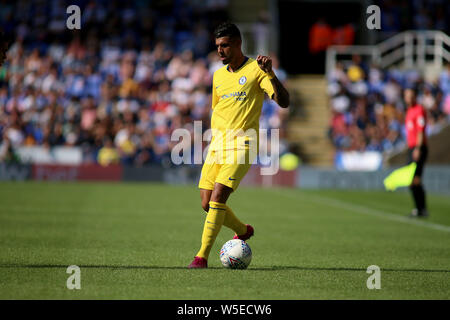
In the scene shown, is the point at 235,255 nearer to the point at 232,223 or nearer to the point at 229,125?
the point at 232,223

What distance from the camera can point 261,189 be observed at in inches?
966

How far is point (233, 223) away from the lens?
8.73 m

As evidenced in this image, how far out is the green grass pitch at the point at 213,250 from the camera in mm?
6887

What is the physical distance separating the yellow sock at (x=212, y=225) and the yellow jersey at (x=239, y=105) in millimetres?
620

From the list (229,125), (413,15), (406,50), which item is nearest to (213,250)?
(229,125)

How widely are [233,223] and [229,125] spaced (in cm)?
120

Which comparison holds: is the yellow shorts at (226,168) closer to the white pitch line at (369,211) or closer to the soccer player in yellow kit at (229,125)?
the soccer player in yellow kit at (229,125)

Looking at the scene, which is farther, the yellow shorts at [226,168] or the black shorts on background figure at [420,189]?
the black shorts on background figure at [420,189]

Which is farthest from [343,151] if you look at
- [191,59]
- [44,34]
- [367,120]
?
[44,34]

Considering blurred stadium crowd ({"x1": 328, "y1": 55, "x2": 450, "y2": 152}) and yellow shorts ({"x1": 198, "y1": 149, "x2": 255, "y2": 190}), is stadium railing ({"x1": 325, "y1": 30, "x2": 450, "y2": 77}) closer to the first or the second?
blurred stadium crowd ({"x1": 328, "y1": 55, "x2": 450, "y2": 152})

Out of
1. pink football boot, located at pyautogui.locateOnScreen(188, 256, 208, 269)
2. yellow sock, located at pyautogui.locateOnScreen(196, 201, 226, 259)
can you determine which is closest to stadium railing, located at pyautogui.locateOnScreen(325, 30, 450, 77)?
yellow sock, located at pyautogui.locateOnScreen(196, 201, 226, 259)

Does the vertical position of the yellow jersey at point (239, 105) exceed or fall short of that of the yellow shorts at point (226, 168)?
it exceeds it

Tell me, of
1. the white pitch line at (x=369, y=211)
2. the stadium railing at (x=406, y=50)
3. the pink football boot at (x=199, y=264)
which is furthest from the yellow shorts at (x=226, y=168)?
the stadium railing at (x=406, y=50)

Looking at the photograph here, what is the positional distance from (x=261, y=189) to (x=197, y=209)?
8.03m
